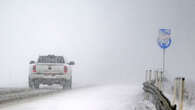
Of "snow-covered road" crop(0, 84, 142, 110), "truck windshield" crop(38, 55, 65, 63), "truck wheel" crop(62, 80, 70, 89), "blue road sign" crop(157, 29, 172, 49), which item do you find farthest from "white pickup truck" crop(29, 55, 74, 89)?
"snow-covered road" crop(0, 84, 142, 110)

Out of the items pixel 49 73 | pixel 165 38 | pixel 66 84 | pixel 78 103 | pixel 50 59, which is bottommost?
pixel 66 84

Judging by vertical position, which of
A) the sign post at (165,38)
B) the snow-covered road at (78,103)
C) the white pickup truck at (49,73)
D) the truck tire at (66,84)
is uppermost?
the sign post at (165,38)

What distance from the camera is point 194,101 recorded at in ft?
46.6

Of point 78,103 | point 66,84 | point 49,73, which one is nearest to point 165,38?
point 66,84

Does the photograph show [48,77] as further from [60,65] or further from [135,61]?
[135,61]

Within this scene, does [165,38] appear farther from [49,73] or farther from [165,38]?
[49,73]

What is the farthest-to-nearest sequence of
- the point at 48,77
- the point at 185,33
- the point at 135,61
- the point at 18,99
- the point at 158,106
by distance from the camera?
the point at 185,33
the point at 135,61
the point at 48,77
the point at 18,99
the point at 158,106

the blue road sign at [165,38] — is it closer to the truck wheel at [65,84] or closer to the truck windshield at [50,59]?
the truck wheel at [65,84]

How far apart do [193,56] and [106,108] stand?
94304mm

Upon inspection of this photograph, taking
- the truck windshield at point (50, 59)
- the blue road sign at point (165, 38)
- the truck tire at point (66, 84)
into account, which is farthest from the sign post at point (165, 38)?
the truck windshield at point (50, 59)

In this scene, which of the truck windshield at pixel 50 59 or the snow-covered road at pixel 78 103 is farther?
the truck windshield at pixel 50 59

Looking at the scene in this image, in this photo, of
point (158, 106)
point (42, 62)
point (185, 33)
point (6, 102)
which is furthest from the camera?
point (185, 33)

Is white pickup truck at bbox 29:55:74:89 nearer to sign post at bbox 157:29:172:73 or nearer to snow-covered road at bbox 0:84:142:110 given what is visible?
sign post at bbox 157:29:172:73

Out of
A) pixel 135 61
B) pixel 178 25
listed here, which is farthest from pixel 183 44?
pixel 178 25
